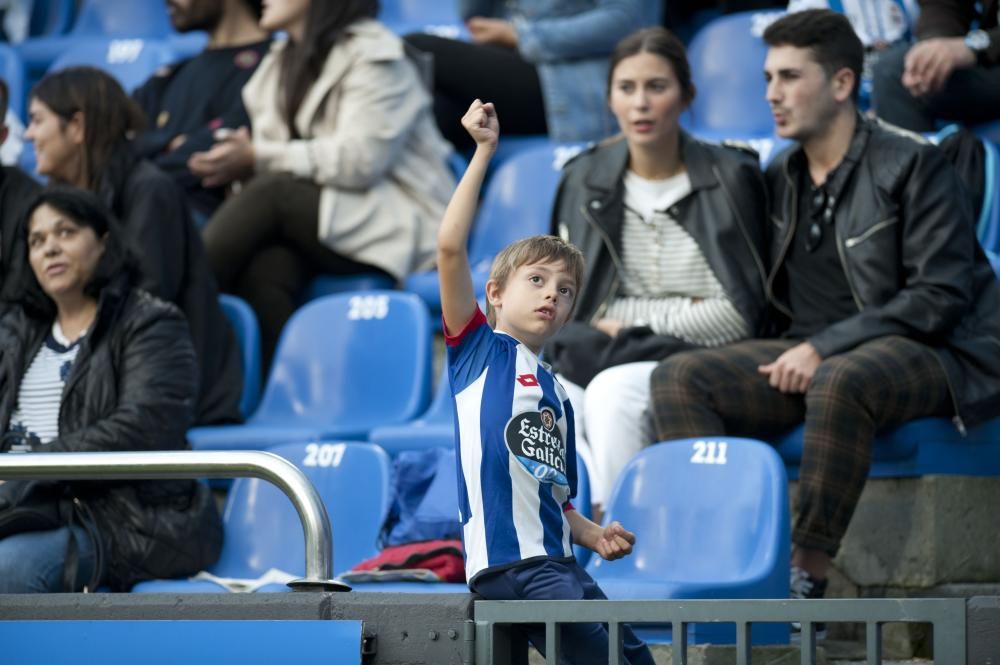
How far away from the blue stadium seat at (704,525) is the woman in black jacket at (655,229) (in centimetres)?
58

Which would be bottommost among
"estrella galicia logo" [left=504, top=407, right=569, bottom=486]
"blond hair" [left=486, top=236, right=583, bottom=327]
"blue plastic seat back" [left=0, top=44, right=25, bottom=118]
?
"estrella galicia logo" [left=504, top=407, right=569, bottom=486]

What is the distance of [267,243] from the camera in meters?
6.22

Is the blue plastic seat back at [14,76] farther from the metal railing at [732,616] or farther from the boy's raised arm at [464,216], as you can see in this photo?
the metal railing at [732,616]

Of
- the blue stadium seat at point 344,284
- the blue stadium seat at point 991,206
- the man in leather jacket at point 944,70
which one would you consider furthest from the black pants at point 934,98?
the blue stadium seat at point 344,284

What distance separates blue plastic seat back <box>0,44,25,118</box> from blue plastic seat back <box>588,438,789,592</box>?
4308 mm

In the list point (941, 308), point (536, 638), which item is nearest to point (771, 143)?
point (941, 308)

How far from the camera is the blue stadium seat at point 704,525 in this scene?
3.95m

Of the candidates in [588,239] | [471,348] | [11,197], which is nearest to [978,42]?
[588,239]

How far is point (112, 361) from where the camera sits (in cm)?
475

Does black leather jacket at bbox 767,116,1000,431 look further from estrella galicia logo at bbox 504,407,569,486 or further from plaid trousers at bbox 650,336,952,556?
estrella galicia logo at bbox 504,407,569,486

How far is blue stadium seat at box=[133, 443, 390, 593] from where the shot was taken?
4.73 meters

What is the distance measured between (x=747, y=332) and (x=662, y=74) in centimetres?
83

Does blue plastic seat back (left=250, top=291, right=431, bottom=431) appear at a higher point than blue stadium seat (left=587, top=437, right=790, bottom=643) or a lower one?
higher

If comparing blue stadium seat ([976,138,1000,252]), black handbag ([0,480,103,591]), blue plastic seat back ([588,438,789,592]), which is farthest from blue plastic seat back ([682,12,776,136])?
black handbag ([0,480,103,591])
